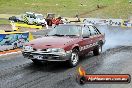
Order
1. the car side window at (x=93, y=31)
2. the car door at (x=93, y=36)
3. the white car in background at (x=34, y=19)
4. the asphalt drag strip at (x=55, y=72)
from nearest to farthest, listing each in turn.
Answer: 1. the asphalt drag strip at (x=55, y=72)
2. the car door at (x=93, y=36)
3. the car side window at (x=93, y=31)
4. the white car in background at (x=34, y=19)

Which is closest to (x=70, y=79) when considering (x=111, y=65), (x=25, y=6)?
(x=111, y=65)

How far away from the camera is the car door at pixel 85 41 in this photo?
1205 centimetres

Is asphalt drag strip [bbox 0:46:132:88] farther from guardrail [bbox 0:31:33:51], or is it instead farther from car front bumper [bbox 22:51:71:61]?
guardrail [bbox 0:31:33:51]

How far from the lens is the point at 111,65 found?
11.7 meters

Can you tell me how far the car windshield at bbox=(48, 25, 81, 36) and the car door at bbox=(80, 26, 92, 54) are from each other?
25cm

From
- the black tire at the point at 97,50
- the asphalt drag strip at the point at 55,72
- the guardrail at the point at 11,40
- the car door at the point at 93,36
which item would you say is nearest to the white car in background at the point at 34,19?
the guardrail at the point at 11,40

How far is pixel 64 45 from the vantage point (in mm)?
10617

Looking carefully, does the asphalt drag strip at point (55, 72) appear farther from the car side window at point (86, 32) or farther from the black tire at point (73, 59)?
the car side window at point (86, 32)

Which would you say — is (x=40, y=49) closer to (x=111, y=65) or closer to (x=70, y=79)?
(x=70, y=79)

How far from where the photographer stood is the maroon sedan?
1041 centimetres

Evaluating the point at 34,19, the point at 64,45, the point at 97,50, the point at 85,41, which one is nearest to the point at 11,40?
the point at 97,50

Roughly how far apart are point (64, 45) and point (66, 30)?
67.0 inches

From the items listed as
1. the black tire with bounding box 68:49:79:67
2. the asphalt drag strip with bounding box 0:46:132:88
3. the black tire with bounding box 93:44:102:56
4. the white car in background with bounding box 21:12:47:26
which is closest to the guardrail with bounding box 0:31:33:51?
the asphalt drag strip with bounding box 0:46:132:88

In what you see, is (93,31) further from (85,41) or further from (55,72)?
(55,72)
